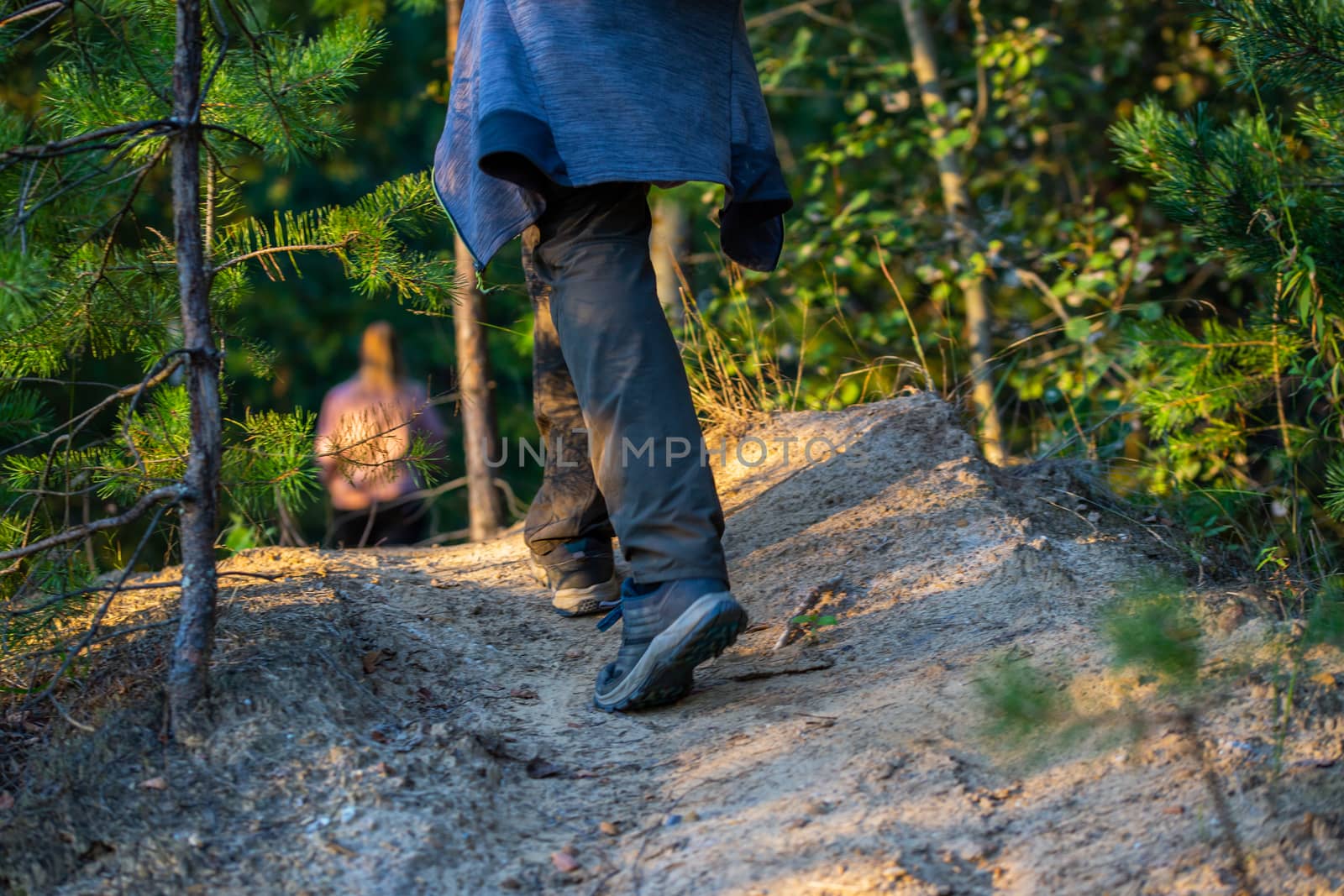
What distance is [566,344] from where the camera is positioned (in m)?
2.12

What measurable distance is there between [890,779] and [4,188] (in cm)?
185

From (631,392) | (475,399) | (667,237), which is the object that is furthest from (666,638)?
(667,237)

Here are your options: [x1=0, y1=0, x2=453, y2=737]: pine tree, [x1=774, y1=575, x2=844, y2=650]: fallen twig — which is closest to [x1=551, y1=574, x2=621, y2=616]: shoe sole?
[x1=774, y1=575, x2=844, y2=650]: fallen twig

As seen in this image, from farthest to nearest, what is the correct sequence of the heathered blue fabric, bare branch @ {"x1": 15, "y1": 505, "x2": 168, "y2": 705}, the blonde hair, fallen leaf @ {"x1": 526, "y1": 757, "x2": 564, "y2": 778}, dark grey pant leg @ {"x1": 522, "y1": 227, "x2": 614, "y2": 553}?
1. the blonde hair
2. dark grey pant leg @ {"x1": 522, "y1": 227, "x2": 614, "y2": 553}
3. the heathered blue fabric
4. fallen leaf @ {"x1": 526, "y1": 757, "x2": 564, "y2": 778}
5. bare branch @ {"x1": 15, "y1": 505, "x2": 168, "y2": 705}

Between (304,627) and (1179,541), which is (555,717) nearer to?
(304,627)

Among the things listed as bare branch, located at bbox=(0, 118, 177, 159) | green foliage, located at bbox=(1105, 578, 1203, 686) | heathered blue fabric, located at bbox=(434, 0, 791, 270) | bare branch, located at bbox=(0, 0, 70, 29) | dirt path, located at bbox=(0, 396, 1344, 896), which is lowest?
dirt path, located at bbox=(0, 396, 1344, 896)

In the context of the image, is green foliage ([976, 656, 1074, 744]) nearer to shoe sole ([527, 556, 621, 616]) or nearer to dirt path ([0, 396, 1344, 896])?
dirt path ([0, 396, 1344, 896])

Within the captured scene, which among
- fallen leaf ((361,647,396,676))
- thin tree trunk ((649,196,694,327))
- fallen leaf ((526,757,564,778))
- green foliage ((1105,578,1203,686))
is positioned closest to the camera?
green foliage ((1105,578,1203,686))

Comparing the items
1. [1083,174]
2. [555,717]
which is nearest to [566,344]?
[555,717]

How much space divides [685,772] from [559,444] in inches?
39.2

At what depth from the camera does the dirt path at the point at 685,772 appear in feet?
4.97

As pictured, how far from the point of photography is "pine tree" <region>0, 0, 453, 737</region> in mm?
1911

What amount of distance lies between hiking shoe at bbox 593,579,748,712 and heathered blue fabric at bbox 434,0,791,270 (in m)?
0.73

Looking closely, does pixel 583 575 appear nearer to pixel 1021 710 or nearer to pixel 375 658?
pixel 375 658
